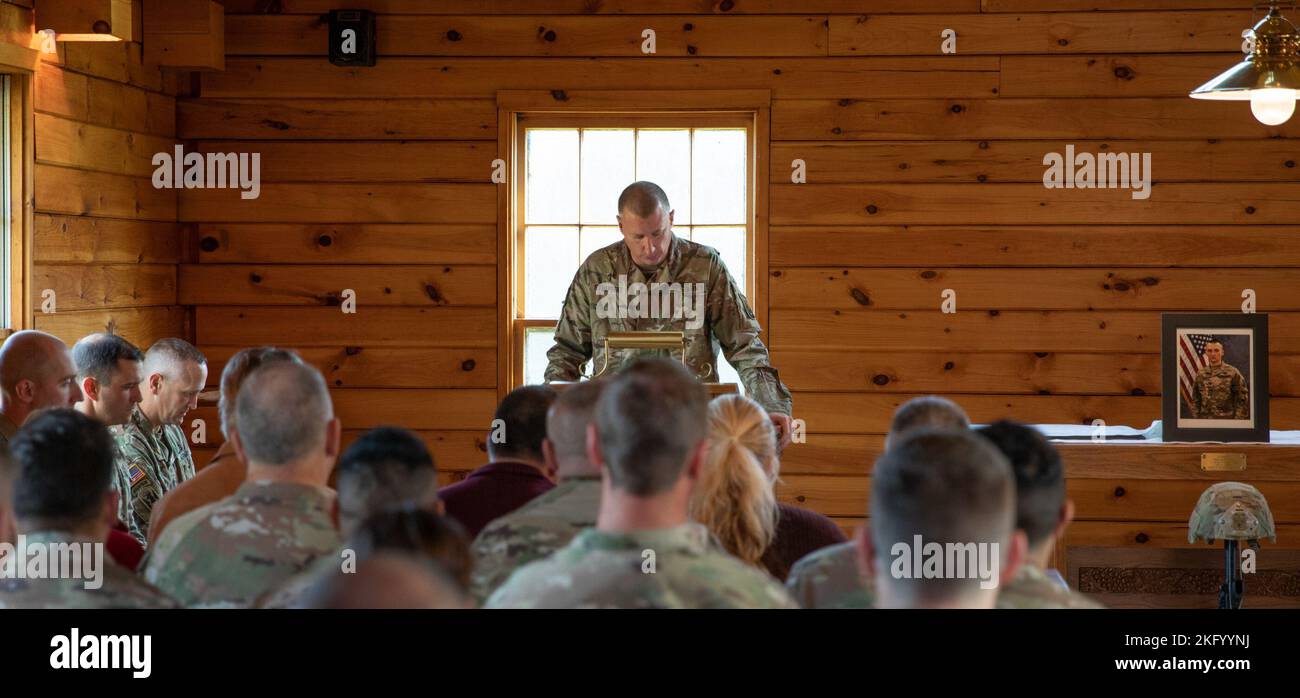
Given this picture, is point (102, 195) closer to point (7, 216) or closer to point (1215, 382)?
point (7, 216)

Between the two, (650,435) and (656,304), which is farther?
(656,304)

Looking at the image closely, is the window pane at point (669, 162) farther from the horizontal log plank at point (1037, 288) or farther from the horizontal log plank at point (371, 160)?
the horizontal log plank at point (371, 160)

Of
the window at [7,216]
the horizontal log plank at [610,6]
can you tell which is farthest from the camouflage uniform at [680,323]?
the window at [7,216]

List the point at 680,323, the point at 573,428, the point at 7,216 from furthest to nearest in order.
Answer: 1. the point at 680,323
2. the point at 7,216
3. the point at 573,428

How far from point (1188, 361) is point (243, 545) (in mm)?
3178

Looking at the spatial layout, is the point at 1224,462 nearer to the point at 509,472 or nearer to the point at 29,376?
the point at 509,472

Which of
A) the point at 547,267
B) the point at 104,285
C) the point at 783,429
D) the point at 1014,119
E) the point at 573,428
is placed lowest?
the point at 783,429

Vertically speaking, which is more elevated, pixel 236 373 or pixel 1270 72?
pixel 1270 72

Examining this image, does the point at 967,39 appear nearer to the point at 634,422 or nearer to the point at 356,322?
the point at 356,322

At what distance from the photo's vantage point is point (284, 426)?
8.19 feet

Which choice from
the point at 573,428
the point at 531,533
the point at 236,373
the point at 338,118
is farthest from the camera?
the point at 338,118

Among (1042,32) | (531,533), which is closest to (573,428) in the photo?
(531,533)
